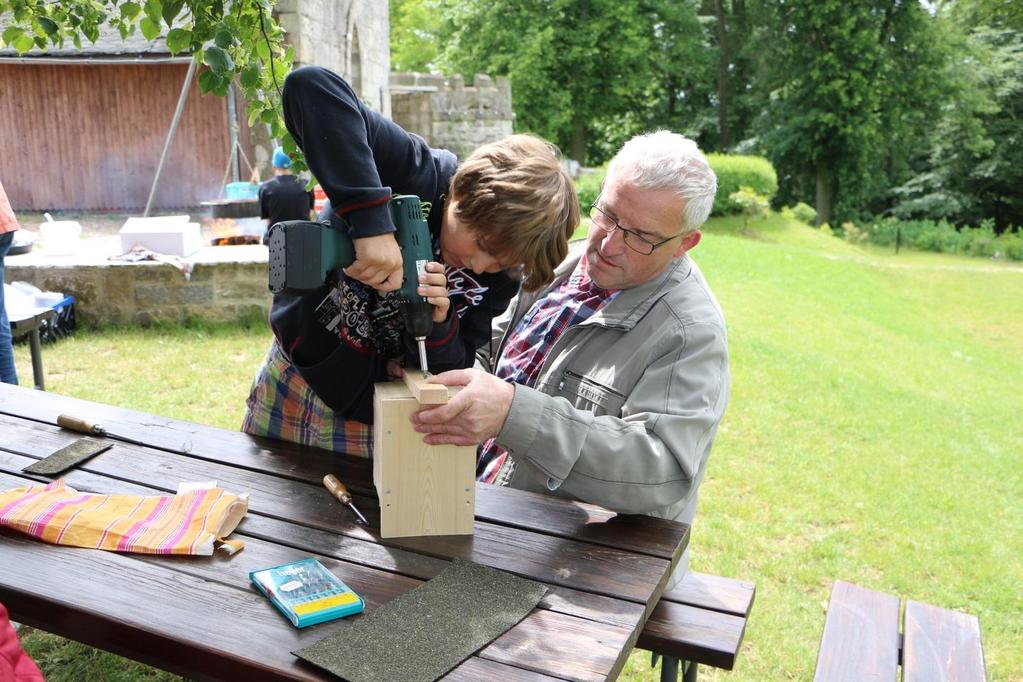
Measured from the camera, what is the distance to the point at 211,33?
8.34ft

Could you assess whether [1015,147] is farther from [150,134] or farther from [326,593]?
[326,593]

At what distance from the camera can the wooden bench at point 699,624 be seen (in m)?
1.89

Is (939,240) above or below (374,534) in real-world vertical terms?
below

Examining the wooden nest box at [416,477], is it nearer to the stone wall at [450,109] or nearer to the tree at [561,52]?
the stone wall at [450,109]

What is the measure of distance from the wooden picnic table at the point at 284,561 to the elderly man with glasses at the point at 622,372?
0.14 m

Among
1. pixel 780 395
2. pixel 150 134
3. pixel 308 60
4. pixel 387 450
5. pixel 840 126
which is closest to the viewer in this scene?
pixel 387 450

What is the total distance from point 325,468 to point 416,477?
472 mm

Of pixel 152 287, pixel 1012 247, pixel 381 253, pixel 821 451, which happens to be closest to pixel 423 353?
pixel 381 253

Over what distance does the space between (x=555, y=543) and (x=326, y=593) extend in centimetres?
51

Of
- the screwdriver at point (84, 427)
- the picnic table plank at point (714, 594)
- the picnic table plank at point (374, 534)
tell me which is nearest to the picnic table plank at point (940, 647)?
the picnic table plank at point (714, 594)

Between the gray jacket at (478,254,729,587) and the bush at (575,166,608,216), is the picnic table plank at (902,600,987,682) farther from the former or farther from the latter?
the bush at (575,166,608,216)

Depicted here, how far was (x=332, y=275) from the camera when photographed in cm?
210

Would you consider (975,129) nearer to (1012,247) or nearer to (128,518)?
(1012,247)

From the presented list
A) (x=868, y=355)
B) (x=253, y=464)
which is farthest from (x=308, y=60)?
(x=253, y=464)
